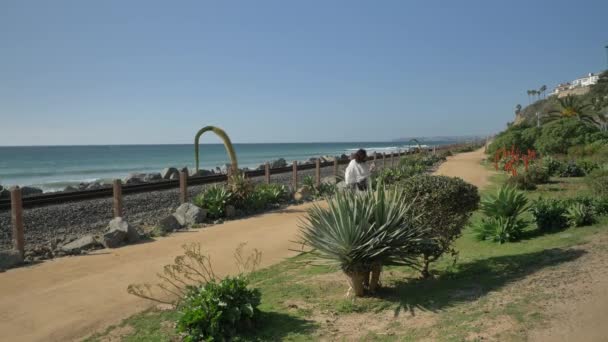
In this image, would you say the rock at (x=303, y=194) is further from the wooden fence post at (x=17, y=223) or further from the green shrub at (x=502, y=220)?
Result: the wooden fence post at (x=17, y=223)

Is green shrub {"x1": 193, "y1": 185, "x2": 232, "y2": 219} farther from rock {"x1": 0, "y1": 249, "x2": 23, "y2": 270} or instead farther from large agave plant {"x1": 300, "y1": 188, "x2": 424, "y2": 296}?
large agave plant {"x1": 300, "y1": 188, "x2": 424, "y2": 296}

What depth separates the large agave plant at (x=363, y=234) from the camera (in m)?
4.87

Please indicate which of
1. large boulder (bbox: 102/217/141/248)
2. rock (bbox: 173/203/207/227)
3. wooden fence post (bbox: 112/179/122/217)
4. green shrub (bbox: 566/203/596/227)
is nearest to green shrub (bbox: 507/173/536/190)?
green shrub (bbox: 566/203/596/227)

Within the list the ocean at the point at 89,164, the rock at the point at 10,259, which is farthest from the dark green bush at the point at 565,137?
the ocean at the point at 89,164

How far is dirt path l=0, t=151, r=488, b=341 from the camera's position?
523 centimetres

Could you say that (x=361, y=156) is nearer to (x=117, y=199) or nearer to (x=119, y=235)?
(x=119, y=235)

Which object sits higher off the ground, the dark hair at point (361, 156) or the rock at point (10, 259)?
the dark hair at point (361, 156)

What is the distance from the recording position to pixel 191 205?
37.2 feet

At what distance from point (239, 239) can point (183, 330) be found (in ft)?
16.9

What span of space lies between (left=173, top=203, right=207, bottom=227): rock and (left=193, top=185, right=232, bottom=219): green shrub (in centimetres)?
33

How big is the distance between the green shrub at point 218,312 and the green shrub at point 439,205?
7.43 ft

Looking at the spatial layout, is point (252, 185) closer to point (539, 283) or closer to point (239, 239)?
point (239, 239)

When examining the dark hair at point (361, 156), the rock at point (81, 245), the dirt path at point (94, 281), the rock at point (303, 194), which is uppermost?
the dark hair at point (361, 156)

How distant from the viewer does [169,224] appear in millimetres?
10406
